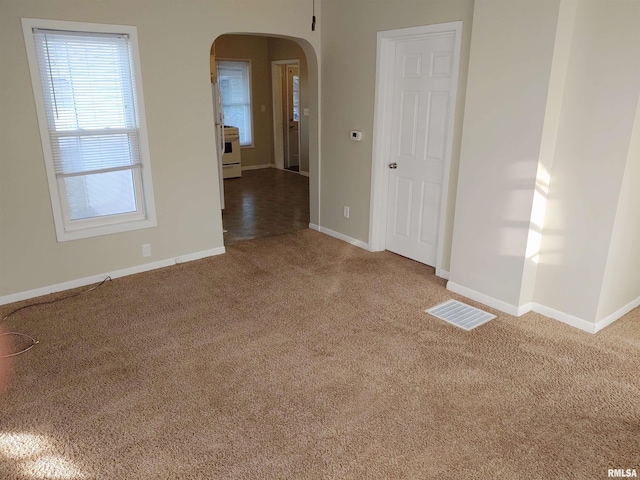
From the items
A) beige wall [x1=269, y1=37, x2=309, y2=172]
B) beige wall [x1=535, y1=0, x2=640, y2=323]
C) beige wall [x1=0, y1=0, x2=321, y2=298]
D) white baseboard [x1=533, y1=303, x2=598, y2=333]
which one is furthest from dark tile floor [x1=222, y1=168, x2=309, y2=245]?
beige wall [x1=535, y1=0, x2=640, y2=323]

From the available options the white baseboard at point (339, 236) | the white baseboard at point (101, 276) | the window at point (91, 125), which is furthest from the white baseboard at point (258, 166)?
the window at point (91, 125)

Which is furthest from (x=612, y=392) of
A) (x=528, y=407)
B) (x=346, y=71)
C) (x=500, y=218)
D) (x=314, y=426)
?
(x=346, y=71)

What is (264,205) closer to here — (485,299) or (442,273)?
(442,273)

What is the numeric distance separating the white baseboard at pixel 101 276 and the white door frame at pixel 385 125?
1641 mm

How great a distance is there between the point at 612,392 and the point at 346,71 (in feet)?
11.8

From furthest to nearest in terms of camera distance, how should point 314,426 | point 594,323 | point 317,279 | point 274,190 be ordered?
point 274,190 → point 317,279 → point 594,323 → point 314,426

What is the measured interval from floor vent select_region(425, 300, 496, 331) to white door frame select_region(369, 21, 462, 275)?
0.59m

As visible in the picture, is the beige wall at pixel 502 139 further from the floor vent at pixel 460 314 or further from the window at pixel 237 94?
the window at pixel 237 94

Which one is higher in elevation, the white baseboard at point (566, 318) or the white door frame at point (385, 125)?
the white door frame at point (385, 125)

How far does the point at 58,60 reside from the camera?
3496mm

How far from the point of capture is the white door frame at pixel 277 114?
9125mm

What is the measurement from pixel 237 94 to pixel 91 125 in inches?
222

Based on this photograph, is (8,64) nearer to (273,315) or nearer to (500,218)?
(273,315)

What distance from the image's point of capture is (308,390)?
101 inches
